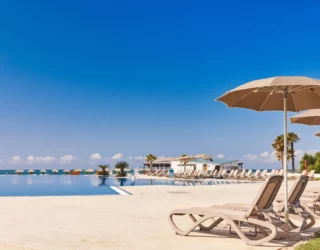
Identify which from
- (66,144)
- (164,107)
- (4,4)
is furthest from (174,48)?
(66,144)

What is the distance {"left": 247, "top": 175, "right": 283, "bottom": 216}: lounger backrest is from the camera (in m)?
5.05

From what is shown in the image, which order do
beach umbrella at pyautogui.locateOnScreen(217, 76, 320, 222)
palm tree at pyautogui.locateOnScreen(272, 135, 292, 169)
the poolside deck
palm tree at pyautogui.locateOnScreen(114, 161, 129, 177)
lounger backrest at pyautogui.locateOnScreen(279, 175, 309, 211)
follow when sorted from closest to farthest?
the poolside deck, lounger backrest at pyautogui.locateOnScreen(279, 175, 309, 211), beach umbrella at pyautogui.locateOnScreen(217, 76, 320, 222), palm tree at pyautogui.locateOnScreen(114, 161, 129, 177), palm tree at pyautogui.locateOnScreen(272, 135, 292, 169)

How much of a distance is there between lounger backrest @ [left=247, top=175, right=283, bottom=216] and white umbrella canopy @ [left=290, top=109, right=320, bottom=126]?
4.55 m

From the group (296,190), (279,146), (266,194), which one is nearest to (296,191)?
(296,190)

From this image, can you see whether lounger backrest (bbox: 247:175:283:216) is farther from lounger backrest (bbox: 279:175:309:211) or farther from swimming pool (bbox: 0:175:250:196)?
swimming pool (bbox: 0:175:250:196)

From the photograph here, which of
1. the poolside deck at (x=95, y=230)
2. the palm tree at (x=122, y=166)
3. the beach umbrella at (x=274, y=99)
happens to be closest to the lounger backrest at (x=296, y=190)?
the beach umbrella at (x=274, y=99)

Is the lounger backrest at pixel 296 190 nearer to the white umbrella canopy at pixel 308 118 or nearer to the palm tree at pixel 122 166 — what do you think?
the white umbrella canopy at pixel 308 118

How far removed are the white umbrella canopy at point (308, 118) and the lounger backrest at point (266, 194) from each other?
14.9 ft

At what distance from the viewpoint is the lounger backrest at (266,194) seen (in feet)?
16.6

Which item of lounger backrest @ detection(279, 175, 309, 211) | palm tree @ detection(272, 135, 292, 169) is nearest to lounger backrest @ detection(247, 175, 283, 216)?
lounger backrest @ detection(279, 175, 309, 211)

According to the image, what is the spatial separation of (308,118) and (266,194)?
17.1 feet

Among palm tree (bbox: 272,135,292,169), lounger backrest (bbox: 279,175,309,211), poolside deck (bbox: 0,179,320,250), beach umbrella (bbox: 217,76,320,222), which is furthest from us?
palm tree (bbox: 272,135,292,169)

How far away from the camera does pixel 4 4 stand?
111ft

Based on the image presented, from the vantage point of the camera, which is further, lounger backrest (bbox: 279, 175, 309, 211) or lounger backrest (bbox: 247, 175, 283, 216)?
lounger backrest (bbox: 279, 175, 309, 211)
